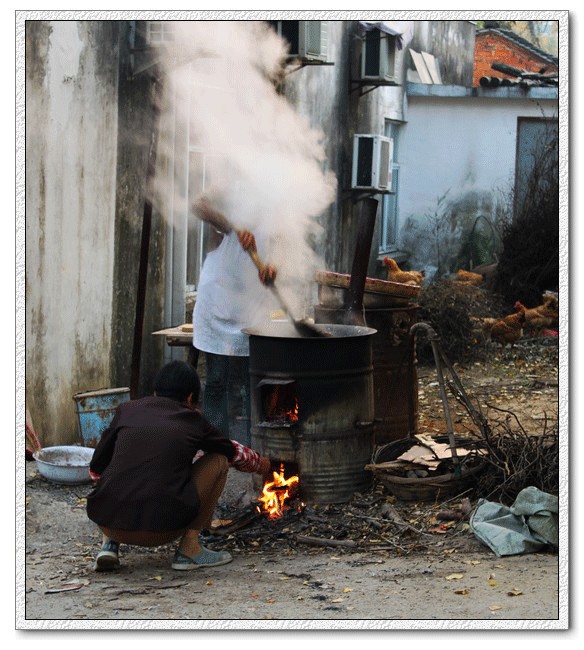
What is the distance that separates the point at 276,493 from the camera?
5.86m

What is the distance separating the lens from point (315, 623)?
4.08 m

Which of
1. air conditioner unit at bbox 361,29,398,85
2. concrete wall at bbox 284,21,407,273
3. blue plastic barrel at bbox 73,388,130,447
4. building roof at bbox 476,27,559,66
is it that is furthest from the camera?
building roof at bbox 476,27,559,66

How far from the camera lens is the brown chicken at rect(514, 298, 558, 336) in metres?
11.8

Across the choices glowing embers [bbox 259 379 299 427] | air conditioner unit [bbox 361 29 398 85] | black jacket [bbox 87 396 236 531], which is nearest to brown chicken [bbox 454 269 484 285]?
air conditioner unit [bbox 361 29 398 85]

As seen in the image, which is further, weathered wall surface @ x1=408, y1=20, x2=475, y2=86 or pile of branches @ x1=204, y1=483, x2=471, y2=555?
weathered wall surface @ x1=408, y1=20, x2=475, y2=86

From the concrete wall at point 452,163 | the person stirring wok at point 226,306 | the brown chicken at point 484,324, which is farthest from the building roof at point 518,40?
the person stirring wok at point 226,306

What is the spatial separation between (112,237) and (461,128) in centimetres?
977

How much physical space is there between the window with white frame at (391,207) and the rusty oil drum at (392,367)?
8.08m

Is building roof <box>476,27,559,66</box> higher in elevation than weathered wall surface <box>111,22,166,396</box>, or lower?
higher

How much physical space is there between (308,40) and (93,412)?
5.18 metres

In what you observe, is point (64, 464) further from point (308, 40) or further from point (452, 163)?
point (452, 163)

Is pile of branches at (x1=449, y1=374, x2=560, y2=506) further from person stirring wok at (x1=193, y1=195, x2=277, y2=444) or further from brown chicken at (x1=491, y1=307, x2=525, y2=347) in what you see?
brown chicken at (x1=491, y1=307, x2=525, y2=347)

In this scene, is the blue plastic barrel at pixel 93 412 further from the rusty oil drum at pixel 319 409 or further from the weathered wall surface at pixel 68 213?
the rusty oil drum at pixel 319 409

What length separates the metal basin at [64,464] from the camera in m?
6.11
